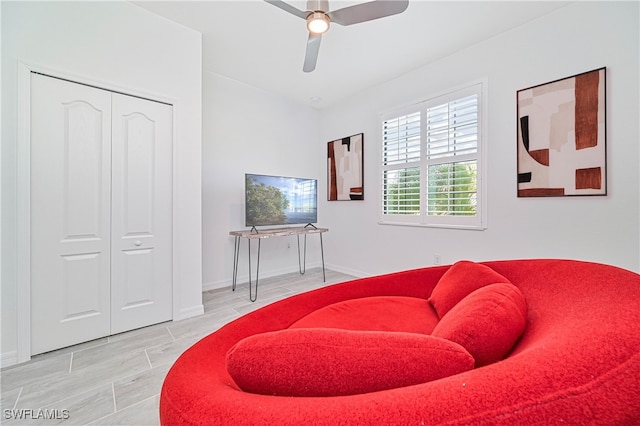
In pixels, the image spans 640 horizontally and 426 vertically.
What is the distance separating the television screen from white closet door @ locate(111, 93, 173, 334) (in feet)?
3.24

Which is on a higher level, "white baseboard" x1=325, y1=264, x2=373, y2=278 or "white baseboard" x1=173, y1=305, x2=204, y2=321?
"white baseboard" x1=325, y1=264, x2=373, y2=278

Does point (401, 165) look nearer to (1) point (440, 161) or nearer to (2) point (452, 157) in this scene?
(1) point (440, 161)

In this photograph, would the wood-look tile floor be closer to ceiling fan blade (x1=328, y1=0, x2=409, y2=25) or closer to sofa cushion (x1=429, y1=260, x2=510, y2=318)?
sofa cushion (x1=429, y1=260, x2=510, y2=318)

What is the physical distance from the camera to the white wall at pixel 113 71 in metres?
1.79

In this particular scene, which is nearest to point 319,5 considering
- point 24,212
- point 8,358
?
point 24,212

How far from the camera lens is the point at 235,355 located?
0.57 metres

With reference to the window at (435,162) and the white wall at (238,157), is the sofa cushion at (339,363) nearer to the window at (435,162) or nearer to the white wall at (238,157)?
the window at (435,162)

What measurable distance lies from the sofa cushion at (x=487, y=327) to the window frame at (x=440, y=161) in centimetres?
229

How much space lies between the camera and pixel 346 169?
415 cm

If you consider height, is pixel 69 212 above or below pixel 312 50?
below

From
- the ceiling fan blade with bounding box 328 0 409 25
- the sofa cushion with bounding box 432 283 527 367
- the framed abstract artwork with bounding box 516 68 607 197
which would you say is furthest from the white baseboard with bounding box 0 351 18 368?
the framed abstract artwork with bounding box 516 68 607 197

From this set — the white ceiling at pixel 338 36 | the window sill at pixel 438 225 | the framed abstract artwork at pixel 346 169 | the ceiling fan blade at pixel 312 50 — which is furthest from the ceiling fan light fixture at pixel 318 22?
the window sill at pixel 438 225

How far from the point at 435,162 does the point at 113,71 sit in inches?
128

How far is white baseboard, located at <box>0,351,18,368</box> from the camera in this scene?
1.76m
